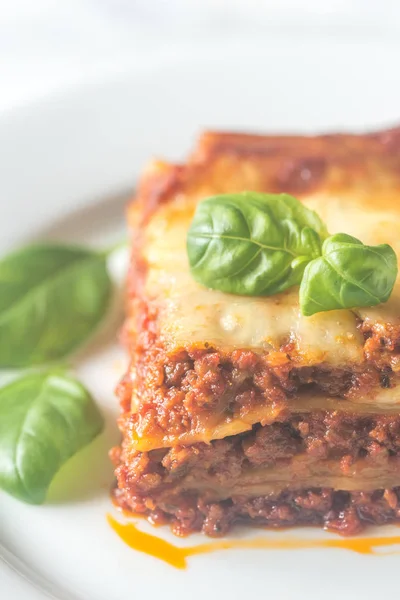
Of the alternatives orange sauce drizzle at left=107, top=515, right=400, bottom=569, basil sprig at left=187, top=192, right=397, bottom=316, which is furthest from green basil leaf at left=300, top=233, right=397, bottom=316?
orange sauce drizzle at left=107, top=515, right=400, bottom=569

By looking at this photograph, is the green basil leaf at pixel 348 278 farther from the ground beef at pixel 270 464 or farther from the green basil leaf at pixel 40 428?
the green basil leaf at pixel 40 428

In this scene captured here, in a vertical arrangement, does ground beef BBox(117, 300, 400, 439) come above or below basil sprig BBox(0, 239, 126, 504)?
above

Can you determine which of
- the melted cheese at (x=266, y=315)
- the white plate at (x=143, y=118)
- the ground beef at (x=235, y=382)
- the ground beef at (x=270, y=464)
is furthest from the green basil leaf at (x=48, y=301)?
the ground beef at (x=235, y=382)

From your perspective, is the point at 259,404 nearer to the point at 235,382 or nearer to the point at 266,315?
the point at 235,382

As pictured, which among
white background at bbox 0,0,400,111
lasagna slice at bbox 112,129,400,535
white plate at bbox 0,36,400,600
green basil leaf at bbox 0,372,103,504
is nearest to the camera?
lasagna slice at bbox 112,129,400,535

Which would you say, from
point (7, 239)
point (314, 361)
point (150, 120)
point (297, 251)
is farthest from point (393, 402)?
point (150, 120)

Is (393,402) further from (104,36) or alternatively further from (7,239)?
(104,36)

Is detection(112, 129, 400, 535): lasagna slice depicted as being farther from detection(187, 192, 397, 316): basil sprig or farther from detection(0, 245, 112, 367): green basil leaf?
detection(0, 245, 112, 367): green basil leaf
